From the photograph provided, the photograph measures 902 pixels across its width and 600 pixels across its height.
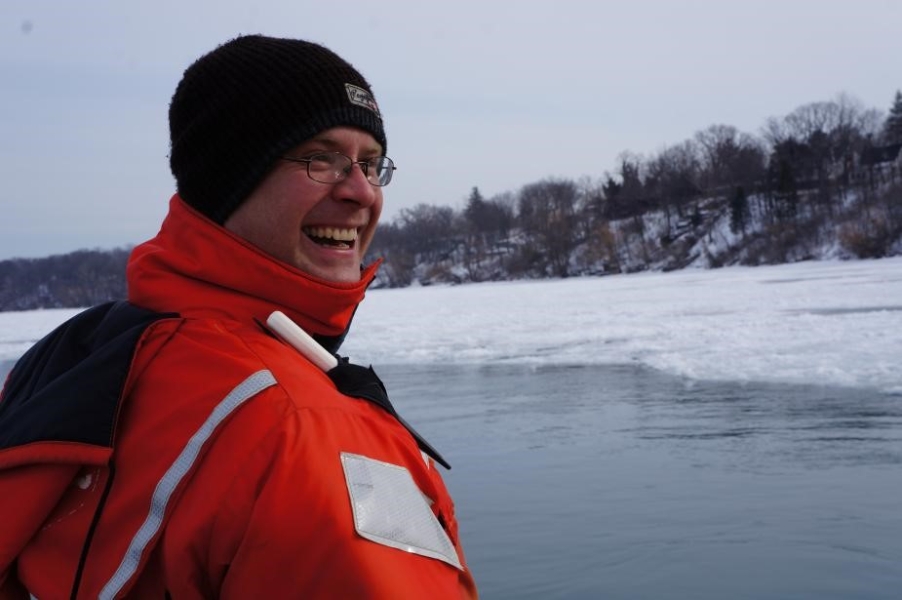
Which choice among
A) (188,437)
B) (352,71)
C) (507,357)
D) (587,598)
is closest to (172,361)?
(188,437)

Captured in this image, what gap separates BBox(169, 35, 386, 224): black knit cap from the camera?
1.76 meters

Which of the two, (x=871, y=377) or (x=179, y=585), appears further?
(x=871, y=377)

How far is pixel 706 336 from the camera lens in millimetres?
14703

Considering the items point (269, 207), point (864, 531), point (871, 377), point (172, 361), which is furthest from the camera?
point (871, 377)

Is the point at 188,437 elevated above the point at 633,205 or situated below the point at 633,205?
below

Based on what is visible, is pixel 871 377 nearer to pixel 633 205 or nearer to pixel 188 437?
pixel 188 437

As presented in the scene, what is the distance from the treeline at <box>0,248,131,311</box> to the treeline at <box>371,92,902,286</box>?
28.8m

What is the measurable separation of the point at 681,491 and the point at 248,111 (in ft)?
16.3

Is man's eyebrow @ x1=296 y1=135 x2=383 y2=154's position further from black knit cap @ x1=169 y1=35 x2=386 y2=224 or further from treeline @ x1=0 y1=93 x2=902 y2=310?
treeline @ x1=0 y1=93 x2=902 y2=310

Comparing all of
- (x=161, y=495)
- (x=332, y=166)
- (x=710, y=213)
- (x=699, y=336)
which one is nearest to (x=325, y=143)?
(x=332, y=166)

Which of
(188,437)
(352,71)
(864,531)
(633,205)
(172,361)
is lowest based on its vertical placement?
(864,531)

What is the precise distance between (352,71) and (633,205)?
88096 millimetres

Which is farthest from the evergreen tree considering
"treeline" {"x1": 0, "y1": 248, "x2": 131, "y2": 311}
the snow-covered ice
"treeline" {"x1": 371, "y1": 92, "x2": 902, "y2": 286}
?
"treeline" {"x1": 0, "y1": 248, "x2": 131, "y2": 311}

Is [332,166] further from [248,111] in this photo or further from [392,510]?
[392,510]
